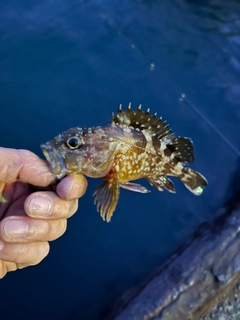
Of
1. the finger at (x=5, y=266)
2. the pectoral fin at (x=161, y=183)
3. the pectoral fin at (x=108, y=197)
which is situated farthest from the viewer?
A: the pectoral fin at (x=161, y=183)

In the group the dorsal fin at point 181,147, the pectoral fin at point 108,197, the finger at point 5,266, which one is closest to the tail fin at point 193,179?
the dorsal fin at point 181,147

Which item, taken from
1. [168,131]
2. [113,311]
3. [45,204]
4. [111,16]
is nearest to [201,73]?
[111,16]

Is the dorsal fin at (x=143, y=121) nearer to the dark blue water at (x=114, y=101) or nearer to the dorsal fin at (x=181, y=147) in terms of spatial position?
the dorsal fin at (x=181, y=147)

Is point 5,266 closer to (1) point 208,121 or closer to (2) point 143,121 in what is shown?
(2) point 143,121

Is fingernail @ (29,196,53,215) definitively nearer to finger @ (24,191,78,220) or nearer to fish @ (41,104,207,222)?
finger @ (24,191,78,220)

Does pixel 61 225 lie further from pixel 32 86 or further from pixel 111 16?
pixel 111 16

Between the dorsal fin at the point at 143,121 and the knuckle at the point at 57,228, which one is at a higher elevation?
the dorsal fin at the point at 143,121

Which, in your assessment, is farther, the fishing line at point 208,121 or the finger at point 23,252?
the fishing line at point 208,121
